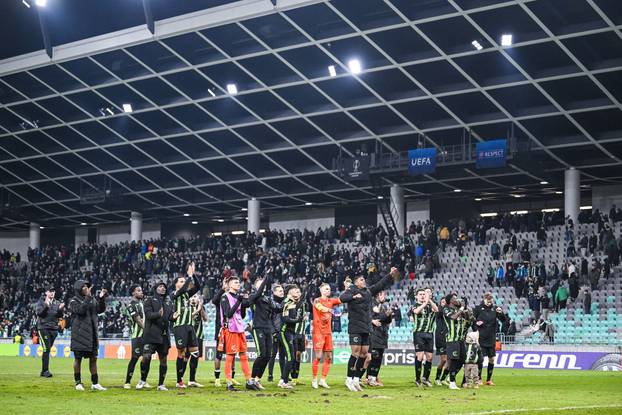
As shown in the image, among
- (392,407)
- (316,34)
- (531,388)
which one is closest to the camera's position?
(392,407)

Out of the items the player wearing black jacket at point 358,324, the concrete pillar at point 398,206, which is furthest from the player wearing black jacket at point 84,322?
the concrete pillar at point 398,206

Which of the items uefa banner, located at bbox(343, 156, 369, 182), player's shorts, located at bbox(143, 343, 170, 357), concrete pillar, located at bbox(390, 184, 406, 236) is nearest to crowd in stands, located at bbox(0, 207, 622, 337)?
concrete pillar, located at bbox(390, 184, 406, 236)

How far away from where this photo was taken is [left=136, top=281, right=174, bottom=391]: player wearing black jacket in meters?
21.9

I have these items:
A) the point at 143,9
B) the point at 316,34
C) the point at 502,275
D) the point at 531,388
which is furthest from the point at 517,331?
the point at 143,9

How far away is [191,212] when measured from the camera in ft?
273

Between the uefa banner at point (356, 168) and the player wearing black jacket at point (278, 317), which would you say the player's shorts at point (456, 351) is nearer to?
the player wearing black jacket at point (278, 317)

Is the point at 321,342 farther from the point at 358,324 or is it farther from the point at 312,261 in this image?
the point at 312,261

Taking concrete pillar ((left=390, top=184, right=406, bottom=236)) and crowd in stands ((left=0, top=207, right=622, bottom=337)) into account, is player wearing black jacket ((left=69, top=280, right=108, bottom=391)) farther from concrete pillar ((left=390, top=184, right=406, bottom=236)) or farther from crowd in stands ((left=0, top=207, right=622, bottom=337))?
concrete pillar ((left=390, top=184, right=406, bottom=236))

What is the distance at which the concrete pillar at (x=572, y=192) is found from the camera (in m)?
60.8

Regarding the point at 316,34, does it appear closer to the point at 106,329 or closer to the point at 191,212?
the point at 106,329

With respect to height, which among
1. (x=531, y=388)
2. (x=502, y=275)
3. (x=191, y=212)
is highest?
(x=191, y=212)

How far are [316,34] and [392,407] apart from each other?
37.6 metres

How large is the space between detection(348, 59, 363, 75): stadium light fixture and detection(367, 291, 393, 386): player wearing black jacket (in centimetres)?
3069

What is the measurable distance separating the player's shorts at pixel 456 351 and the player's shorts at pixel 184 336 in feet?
20.8
